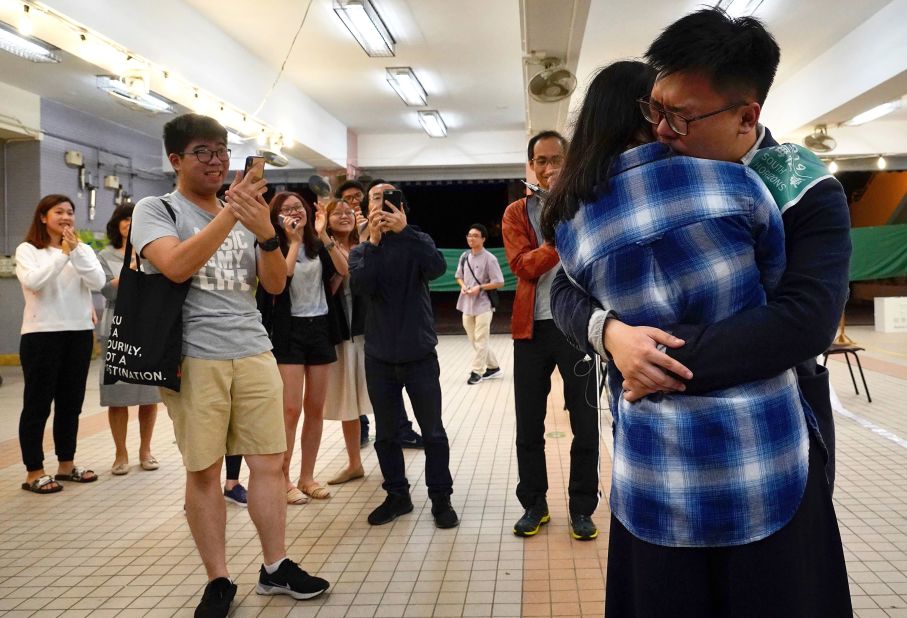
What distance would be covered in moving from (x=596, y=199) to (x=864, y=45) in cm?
850

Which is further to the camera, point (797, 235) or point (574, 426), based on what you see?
point (574, 426)

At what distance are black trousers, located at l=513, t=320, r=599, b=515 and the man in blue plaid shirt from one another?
5.75 ft

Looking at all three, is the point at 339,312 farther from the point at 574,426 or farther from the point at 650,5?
the point at 650,5

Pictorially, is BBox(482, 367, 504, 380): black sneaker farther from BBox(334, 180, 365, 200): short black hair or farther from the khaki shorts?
the khaki shorts

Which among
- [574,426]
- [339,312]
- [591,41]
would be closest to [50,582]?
[339,312]

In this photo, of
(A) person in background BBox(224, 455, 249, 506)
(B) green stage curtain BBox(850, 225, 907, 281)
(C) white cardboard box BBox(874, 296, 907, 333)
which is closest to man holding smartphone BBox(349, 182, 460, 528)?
(A) person in background BBox(224, 455, 249, 506)

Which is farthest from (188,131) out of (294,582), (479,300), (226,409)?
(479,300)

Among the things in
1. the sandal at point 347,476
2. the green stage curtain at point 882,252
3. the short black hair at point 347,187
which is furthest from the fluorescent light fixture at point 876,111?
the sandal at point 347,476

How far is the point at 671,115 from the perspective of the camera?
109 centimetres

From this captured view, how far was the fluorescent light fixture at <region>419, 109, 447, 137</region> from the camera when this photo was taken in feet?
39.0

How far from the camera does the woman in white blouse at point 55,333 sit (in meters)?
3.76

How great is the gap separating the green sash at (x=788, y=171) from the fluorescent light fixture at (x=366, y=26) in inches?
241

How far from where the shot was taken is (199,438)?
221 centimetres

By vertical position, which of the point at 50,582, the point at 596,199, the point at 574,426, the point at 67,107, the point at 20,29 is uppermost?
the point at 67,107
